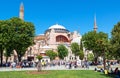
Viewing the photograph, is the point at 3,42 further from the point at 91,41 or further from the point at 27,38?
the point at 91,41

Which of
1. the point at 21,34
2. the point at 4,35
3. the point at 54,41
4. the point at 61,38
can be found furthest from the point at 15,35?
the point at 61,38

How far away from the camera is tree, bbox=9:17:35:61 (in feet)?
144

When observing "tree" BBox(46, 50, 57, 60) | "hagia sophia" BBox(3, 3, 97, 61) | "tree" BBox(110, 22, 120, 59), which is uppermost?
"hagia sophia" BBox(3, 3, 97, 61)

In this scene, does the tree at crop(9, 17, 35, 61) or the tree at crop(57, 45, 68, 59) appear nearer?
the tree at crop(9, 17, 35, 61)

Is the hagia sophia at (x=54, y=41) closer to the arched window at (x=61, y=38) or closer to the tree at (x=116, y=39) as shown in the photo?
the arched window at (x=61, y=38)

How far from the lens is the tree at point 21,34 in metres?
44.0

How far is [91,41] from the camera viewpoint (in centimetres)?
5741

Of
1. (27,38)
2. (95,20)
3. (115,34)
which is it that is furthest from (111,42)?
(95,20)

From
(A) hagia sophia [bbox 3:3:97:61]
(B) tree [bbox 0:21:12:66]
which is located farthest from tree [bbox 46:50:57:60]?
(B) tree [bbox 0:21:12:66]

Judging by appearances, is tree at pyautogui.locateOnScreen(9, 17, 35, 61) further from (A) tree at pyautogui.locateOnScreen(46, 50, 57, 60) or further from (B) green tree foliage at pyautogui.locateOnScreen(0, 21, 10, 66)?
(A) tree at pyautogui.locateOnScreen(46, 50, 57, 60)

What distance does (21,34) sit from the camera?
4441 cm

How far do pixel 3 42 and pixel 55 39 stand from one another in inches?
2239

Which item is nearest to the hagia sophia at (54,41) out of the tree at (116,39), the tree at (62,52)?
the tree at (62,52)

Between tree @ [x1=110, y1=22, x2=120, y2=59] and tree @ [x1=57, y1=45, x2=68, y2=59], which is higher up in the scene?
tree @ [x1=57, y1=45, x2=68, y2=59]
